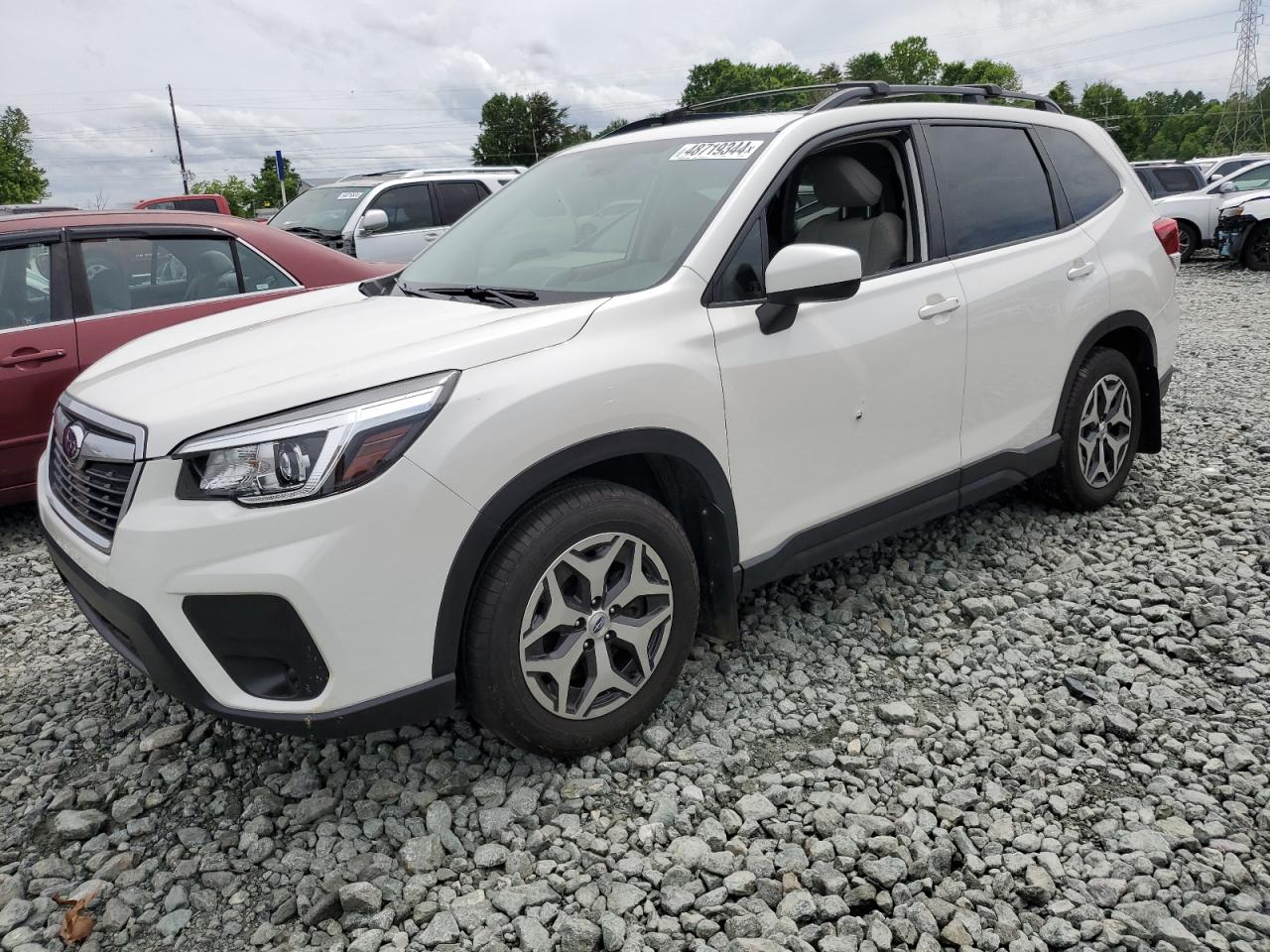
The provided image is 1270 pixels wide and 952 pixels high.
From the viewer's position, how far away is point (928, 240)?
3496 mm

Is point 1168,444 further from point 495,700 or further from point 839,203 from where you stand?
point 495,700

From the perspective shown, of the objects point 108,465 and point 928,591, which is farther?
point 928,591

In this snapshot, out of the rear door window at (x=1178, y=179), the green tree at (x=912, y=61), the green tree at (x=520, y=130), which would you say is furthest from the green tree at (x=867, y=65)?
the rear door window at (x=1178, y=179)

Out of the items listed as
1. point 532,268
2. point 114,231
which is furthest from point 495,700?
point 114,231

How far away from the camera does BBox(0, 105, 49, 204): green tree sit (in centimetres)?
4850

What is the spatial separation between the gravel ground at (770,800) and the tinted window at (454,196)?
782 cm

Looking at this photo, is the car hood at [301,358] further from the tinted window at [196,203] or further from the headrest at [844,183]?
the tinted window at [196,203]

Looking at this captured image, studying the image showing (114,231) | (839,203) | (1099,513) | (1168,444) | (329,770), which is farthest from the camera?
(1168,444)

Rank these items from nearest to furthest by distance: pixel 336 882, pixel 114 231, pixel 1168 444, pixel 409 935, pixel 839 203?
pixel 409 935 < pixel 336 882 < pixel 839 203 < pixel 114 231 < pixel 1168 444

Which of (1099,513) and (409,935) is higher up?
(1099,513)

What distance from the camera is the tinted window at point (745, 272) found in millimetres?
2875

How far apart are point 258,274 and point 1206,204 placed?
53.5 feet

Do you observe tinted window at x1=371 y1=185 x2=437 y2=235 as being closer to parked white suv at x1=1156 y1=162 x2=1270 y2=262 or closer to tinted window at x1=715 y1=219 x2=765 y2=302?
tinted window at x1=715 y1=219 x2=765 y2=302

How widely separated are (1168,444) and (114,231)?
5990mm
